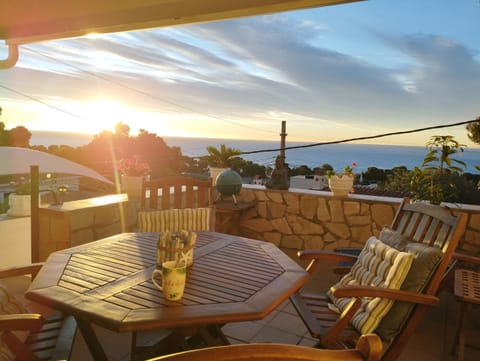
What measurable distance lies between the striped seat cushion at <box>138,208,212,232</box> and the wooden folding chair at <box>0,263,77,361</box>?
3.17ft

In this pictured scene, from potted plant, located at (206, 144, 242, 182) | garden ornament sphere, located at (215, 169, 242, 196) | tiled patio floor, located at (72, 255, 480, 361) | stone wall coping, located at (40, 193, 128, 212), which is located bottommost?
tiled patio floor, located at (72, 255, 480, 361)

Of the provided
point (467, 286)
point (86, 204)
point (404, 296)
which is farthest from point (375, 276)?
point (86, 204)

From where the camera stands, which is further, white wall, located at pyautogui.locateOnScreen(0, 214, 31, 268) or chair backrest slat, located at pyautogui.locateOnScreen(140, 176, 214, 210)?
white wall, located at pyautogui.locateOnScreen(0, 214, 31, 268)

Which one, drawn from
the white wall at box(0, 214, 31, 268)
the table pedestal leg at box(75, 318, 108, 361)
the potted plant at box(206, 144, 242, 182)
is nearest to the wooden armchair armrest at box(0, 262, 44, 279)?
the table pedestal leg at box(75, 318, 108, 361)

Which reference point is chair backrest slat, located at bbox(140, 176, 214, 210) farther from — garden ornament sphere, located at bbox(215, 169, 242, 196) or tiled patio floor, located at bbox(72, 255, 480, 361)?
garden ornament sphere, located at bbox(215, 169, 242, 196)

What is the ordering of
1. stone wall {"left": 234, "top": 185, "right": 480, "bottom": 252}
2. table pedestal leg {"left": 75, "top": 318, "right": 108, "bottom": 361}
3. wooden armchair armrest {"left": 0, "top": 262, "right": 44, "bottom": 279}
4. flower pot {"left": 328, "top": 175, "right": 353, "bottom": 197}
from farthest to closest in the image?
flower pot {"left": 328, "top": 175, "right": 353, "bottom": 197}
stone wall {"left": 234, "top": 185, "right": 480, "bottom": 252}
wooden armchair armrest {"left": 0, "top": 262, "right": 44, "bottom": 279}
table pedestal leg {"left": 75, "top": 318, "right": 108, "bottom": 361}

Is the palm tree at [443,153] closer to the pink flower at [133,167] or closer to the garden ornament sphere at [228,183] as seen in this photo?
the garden ornament sphere at [228,183]

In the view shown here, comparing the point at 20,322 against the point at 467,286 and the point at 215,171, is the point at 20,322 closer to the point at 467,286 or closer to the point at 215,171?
the point at 467,286

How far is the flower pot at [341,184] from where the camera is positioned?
4.42 meters

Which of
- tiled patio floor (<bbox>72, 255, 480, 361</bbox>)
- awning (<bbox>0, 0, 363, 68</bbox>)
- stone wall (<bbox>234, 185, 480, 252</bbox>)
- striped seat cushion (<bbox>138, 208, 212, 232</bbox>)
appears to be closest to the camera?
tiled patio floor (<bbox>72, 255, 480, 361</bbox>)

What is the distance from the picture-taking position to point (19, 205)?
3297mm

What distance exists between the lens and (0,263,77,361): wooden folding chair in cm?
126

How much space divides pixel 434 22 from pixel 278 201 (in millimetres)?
4196

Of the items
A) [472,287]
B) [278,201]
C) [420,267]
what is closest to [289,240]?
[278,201]
